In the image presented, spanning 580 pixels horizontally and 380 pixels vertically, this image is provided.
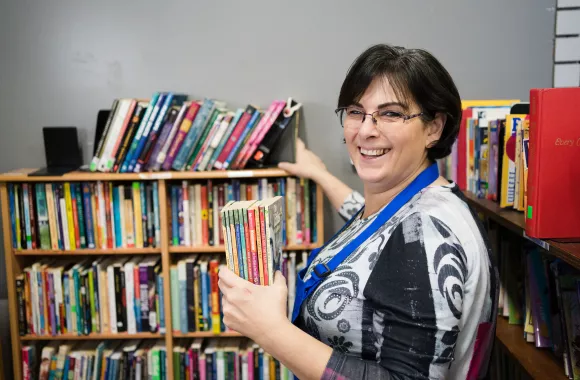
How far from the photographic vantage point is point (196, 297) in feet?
7.54

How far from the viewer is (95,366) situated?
2.34 metres

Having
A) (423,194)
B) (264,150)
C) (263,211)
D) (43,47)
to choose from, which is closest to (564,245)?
(423,194)

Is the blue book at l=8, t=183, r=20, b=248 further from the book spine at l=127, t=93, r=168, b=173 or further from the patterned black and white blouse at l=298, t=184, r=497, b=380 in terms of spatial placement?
Result: the patterned black and white blouse at l=298, t=184, r=497, b=380

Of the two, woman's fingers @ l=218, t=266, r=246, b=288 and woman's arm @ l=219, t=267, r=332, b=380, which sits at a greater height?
woman's fingers @ l=218, t=266, r=246, b=288

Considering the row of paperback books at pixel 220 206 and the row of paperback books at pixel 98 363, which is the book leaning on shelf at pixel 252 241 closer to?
the row of paperback books at pixel 220 206

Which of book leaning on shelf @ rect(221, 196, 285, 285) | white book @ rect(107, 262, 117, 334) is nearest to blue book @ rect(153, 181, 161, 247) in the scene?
white book @ rect(107, 262, 117, 334)

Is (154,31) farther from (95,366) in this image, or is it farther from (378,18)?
(95,366)

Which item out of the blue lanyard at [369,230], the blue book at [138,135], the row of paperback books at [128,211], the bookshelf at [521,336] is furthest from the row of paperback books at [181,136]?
the blue lanyard at [369,230]

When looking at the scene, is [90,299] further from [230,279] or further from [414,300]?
[414,300]

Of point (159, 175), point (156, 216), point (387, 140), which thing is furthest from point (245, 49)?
point (387, 140)

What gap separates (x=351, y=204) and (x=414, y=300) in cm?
114

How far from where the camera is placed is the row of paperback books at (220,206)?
228 centimetres

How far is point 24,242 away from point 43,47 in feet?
3.21

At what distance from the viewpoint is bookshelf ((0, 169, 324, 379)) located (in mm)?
2186
